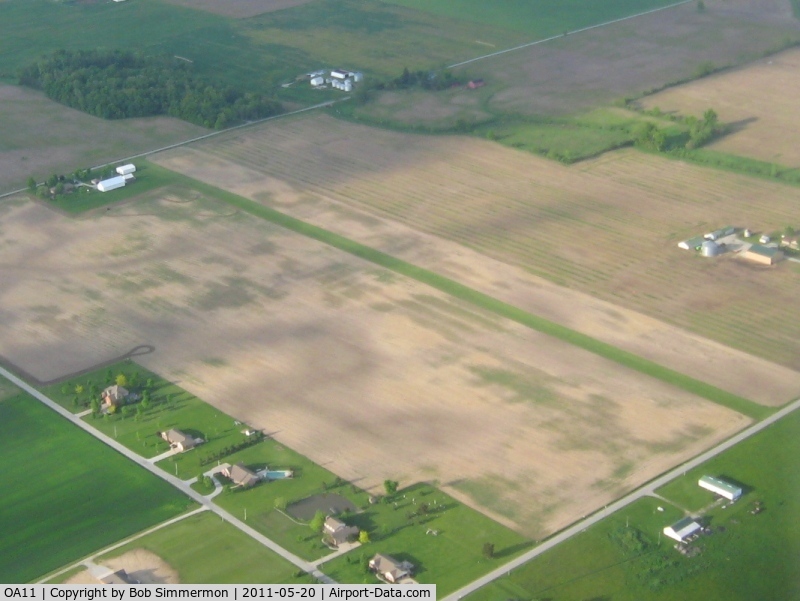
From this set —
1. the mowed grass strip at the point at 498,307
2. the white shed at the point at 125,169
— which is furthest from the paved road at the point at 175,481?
the white shed at the point at 125,169

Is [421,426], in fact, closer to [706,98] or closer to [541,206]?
[541,206]

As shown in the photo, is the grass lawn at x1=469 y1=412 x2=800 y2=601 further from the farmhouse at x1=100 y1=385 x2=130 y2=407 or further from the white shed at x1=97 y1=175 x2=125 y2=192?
the white shed at x1=97 y1=175 x2=125 y2=192

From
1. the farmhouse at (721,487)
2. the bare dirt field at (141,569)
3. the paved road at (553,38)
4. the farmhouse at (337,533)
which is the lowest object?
the bare dirt field at (141,569)

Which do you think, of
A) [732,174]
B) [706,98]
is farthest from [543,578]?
[706,98]

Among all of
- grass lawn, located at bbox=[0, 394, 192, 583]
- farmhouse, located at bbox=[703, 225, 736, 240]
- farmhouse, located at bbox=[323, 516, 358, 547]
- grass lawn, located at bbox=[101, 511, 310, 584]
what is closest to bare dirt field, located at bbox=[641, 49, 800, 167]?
farmhouse, located at bbox=[703, 225, 736, 240]

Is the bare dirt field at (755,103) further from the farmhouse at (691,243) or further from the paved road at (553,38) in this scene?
the paved road at (553,38)

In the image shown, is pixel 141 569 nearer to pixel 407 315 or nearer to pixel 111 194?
pixel 407 315

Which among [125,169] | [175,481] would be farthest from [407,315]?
[125,169]
